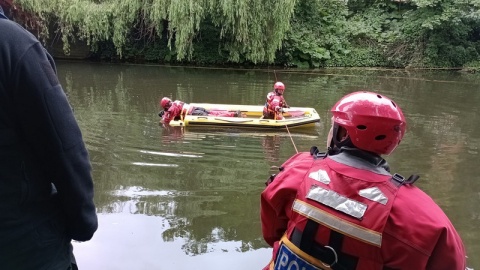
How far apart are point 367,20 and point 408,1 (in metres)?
2.11

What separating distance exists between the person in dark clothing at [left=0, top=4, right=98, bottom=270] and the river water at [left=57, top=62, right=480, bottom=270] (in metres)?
2.86

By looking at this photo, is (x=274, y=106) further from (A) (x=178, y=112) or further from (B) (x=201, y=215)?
(B) (x=201, y=215)

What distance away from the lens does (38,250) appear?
1467 millimetres

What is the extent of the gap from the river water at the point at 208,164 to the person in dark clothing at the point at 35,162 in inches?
112

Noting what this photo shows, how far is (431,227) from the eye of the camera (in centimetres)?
159

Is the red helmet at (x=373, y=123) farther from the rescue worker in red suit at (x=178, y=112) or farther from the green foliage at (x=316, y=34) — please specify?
the green foliage at (x=316, y=34)

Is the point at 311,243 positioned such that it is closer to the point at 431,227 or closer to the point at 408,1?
the point at 431,227

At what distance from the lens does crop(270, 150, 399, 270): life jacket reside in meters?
1.65

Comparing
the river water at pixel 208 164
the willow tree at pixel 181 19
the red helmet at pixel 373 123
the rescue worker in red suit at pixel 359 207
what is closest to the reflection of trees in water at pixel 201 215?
the river water at pixel 208 164

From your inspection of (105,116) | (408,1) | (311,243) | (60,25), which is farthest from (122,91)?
(408,1)

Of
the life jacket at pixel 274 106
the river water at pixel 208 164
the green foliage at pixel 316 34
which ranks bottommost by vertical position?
the river water at pixel 208 164

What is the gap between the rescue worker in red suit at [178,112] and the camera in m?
10.0

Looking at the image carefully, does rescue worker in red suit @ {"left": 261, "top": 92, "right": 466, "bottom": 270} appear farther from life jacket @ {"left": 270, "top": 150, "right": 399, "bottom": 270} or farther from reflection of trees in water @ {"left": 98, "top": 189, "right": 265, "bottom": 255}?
reflection of trees in water @ {"left": 98, "top": 189, "right": 265, "bottom": 255}

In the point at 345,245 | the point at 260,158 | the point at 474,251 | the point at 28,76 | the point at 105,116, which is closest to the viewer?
the point at 28,76
